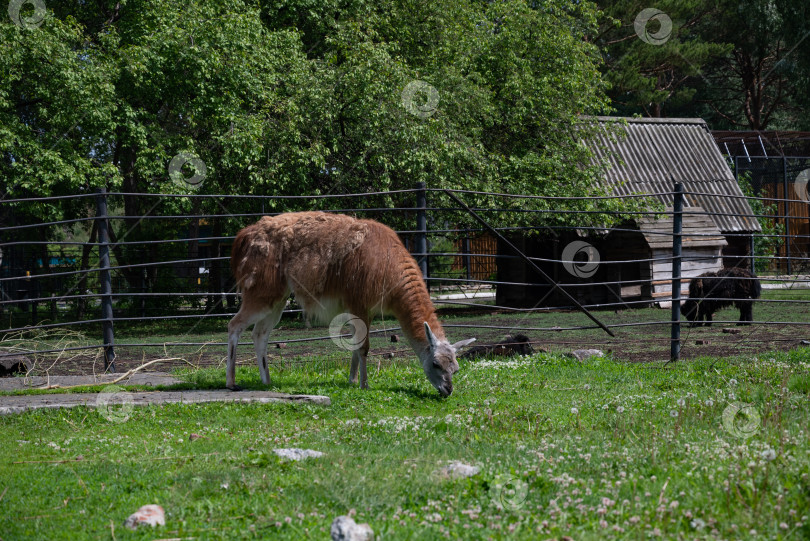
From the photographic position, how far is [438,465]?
4480 millimetres

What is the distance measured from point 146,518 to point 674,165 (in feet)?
70.2

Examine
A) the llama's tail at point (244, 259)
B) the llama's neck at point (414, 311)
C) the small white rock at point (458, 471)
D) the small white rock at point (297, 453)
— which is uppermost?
the llama's tail at point (244, 259)

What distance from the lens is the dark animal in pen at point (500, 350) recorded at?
9.56 meters

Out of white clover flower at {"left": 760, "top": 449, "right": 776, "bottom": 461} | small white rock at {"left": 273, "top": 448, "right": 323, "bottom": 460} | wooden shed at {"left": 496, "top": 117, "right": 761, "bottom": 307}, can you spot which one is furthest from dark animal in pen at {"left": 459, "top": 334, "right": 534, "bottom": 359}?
wooden shed at {"left": 496, "top": 117, "right": 761, "bottom": 307}

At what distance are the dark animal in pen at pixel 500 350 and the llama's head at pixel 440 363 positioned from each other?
2423 mm

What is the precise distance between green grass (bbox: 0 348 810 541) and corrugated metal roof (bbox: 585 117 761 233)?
1456 centimetres

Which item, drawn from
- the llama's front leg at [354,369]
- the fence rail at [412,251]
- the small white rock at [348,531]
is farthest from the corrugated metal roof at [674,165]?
the small white rock at [348,531]

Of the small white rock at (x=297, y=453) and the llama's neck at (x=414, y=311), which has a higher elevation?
the llama's neck at (x=414, y=311)

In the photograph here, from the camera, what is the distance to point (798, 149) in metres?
33.2

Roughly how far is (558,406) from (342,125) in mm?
10986

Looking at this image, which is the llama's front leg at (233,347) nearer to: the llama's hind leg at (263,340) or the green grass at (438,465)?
the llama's hind leg at (263,340)

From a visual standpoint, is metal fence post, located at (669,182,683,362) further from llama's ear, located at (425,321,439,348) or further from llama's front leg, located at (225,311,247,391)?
llama's front leg, located at (225,311,247,391)

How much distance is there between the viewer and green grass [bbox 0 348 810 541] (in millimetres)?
3531

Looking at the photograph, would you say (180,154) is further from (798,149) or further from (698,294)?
(798,149)
